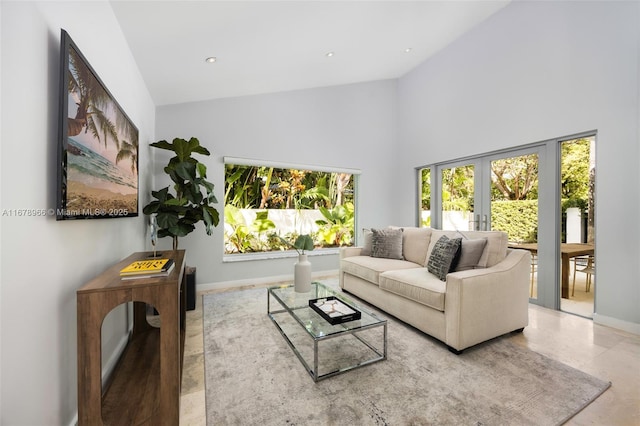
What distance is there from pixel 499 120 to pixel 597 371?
2.98 meters

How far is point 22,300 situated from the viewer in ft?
3.48

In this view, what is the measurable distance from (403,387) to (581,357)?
1.53 metres

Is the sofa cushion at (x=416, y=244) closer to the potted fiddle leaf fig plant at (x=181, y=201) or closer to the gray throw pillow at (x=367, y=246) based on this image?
the gray throw pillow at (x=367, y=246)

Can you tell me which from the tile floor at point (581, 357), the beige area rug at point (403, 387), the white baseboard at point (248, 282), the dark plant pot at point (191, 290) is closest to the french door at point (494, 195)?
the tile floor at point (581, 357)

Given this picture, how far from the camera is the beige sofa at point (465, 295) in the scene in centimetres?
215

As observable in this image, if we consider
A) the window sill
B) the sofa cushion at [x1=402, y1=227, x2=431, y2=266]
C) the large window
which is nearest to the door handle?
the sofa cushion at [x1=402, y1=227, x2=431, y2=266]

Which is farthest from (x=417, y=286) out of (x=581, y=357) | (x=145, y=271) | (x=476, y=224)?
(x=476, y=224)

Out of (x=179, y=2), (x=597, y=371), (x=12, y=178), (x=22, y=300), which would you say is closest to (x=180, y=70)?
(x=179, y=2)

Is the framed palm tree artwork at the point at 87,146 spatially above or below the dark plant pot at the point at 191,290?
above

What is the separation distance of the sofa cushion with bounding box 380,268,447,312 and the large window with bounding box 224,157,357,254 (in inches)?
76.2

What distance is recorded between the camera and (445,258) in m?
2.58

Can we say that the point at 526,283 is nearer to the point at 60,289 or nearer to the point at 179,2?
the point at 60,289

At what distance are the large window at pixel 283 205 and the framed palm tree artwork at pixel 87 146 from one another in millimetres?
2096

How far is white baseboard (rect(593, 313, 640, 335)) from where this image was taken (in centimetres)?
256
